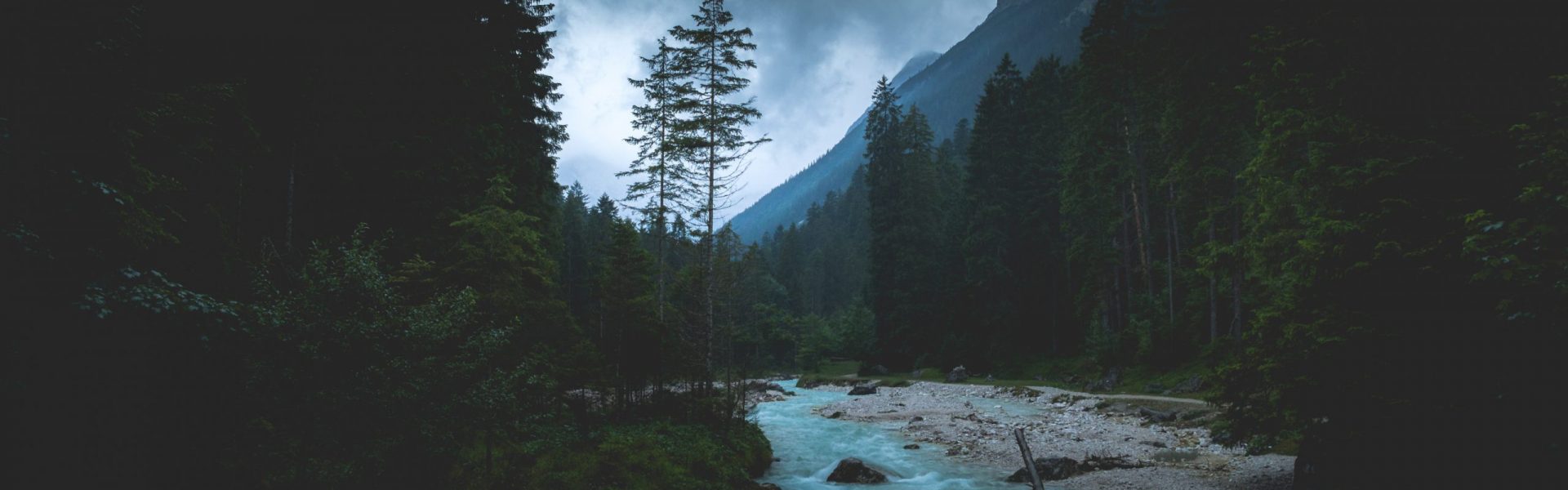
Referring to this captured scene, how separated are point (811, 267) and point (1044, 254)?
56.4m

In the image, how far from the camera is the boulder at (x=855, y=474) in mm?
15383

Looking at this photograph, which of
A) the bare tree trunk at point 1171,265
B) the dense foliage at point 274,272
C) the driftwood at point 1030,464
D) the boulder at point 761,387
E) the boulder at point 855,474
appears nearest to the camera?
the dense foliage at point 274,272

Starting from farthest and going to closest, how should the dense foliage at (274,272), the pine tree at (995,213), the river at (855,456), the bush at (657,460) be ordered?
the pine tree at (995,213)
the river at (855,456)
the bush at (657,460)
the dense foliage at (274,272)

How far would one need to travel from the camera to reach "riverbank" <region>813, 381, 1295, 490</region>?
13195 mm

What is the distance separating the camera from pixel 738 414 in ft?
62.7

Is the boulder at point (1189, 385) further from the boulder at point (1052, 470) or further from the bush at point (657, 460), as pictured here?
the bush at point (657, 460)

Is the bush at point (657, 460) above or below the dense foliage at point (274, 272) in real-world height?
below

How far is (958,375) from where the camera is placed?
4169cm

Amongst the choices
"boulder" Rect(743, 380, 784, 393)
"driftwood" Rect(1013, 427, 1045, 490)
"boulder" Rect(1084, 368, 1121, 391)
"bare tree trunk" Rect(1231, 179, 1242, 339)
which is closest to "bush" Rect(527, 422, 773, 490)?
"driftwood" Rect(1013, 427, 1045, 490)

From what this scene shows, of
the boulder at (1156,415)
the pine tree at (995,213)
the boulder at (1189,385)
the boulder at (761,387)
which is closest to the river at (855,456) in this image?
the boulder at (1156,415)

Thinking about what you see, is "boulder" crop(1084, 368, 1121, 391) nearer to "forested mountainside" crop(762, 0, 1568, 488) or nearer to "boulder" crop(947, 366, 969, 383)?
"forested mountainside" crop(762, 0, 1568, 488)

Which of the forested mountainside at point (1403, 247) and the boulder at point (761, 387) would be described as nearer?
the forested mountainside at point (1403, 247)

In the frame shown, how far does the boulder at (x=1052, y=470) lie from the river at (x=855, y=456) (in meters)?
0.32

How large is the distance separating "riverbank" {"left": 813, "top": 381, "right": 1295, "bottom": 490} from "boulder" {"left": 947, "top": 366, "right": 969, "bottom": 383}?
21.3 feet
